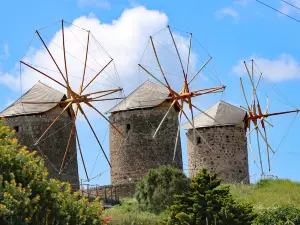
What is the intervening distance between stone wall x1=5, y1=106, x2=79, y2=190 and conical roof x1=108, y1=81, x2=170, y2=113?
344 cm

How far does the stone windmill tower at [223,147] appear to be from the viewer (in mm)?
36156

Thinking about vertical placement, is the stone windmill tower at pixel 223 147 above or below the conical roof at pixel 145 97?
below

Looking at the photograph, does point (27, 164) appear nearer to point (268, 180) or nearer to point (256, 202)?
point (256, 202)

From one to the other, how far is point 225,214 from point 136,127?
13599 mm

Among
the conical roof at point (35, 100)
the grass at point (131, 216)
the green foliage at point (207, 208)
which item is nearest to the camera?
the green foliage at point (207, 208)

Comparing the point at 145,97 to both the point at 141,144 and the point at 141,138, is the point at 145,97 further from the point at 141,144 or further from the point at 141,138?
the point at 141,144

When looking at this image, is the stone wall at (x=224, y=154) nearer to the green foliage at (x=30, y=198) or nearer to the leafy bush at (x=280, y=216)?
the leafy bush at (x=280, y=216)

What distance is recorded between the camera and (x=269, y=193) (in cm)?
3017

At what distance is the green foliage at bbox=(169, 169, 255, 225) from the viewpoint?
841 inches

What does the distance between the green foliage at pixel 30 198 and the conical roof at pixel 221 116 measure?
72.1 feet

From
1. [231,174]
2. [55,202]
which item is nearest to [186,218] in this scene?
[55,202]

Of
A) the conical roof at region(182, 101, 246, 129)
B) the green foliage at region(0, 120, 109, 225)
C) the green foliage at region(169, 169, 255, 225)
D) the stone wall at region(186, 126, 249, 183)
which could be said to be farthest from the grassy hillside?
the green foliage at region(0, 120, 109, 225)

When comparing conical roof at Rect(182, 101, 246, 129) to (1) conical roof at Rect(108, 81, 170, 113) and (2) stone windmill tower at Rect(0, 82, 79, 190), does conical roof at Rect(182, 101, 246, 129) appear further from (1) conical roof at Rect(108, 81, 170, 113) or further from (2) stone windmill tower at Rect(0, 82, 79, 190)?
(2) stone windmill tower at Rect(0, 82, 79, 190)

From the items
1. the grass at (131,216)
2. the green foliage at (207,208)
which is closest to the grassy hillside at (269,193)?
the green foliage at (207,208)
